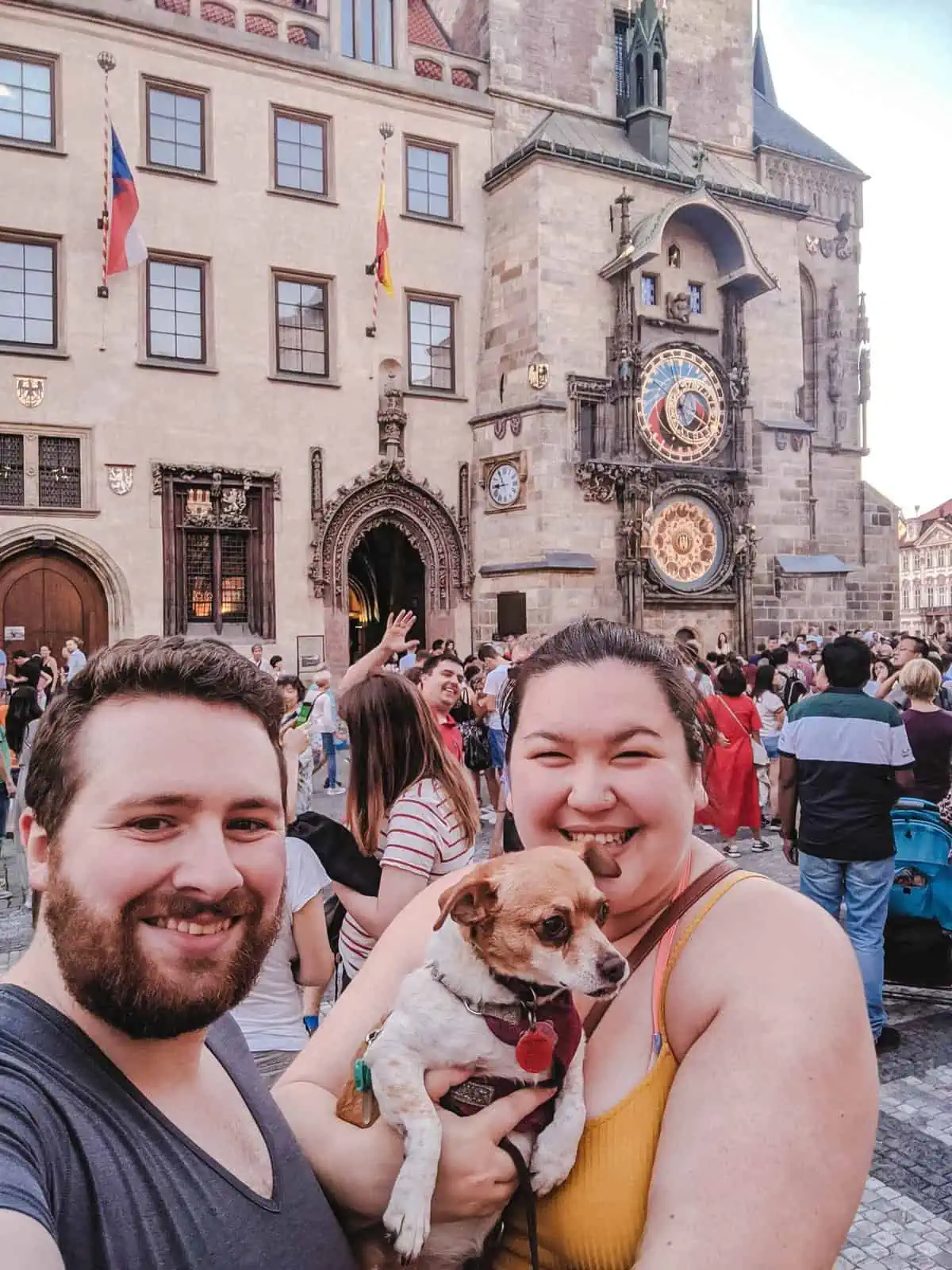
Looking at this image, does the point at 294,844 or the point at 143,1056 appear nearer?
the point at 143,1056

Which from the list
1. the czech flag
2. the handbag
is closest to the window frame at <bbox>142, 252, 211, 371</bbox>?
the czech flag

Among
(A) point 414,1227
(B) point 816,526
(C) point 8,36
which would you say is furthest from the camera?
(B) point 816,526

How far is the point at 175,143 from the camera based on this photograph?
17.3m

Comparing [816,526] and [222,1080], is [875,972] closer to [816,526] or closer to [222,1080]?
[222,1080]

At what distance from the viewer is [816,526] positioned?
24094mm

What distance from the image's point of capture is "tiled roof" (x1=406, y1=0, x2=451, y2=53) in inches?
797

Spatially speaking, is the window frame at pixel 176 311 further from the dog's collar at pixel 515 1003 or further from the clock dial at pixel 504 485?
the dog's collar at pixel 515 1003

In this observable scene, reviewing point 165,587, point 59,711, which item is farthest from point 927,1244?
point 165,587

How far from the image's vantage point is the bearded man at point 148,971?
3.64ft

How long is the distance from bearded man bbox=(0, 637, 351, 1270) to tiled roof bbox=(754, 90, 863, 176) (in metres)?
27.5

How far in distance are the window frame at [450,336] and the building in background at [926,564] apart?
211ft

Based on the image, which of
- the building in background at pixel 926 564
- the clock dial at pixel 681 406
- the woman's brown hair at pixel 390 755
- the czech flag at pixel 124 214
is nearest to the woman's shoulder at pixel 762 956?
the woman's brown hair at pixel 390 755

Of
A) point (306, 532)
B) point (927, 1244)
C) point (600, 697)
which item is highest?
point (306, 532)

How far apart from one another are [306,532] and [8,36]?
388 inches
